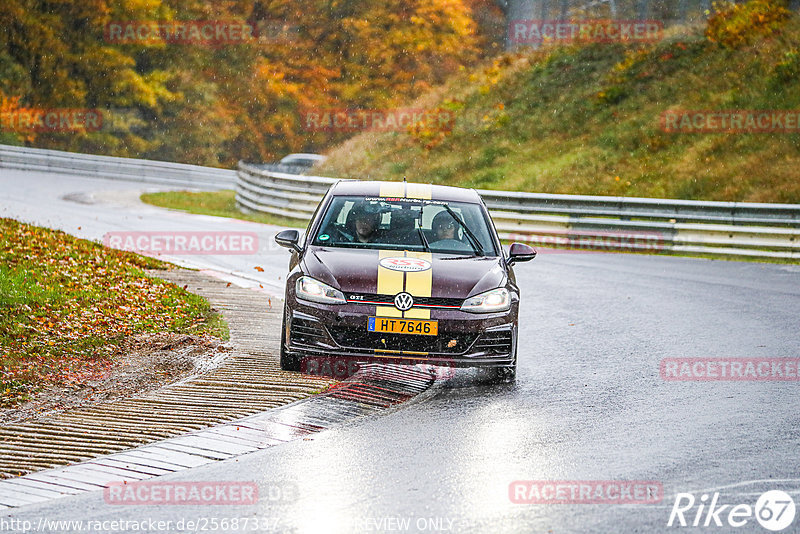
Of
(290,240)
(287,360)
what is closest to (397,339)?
(287,360)

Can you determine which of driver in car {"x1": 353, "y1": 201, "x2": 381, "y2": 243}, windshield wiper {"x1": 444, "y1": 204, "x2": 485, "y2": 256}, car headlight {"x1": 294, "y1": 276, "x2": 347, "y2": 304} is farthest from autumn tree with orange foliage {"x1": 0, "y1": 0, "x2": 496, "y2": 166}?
car headlight {"x1": 294, "y1": 276, "x2": 347, "y2": 304}

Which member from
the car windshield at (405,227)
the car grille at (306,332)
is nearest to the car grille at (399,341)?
the car grille at (306,332)

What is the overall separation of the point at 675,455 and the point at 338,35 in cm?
5336

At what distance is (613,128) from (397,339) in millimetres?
24457

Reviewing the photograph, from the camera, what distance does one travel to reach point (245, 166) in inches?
1177

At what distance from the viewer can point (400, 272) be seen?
9.27 meters

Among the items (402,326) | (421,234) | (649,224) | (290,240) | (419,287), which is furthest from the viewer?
(649,224)

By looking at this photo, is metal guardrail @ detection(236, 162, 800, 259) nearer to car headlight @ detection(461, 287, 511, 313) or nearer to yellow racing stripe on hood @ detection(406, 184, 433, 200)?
yellow racing stripe on hood @ detection(406, 184, 433, 200)

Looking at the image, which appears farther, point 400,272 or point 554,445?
point 400,272

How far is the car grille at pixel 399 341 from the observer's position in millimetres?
9023

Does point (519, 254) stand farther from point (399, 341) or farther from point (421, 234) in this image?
point (399, 341)

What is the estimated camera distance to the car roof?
10766mm

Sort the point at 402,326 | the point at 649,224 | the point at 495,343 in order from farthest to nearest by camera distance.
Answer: the point at 649,224 < the point at 495,343 < the point at 402,326

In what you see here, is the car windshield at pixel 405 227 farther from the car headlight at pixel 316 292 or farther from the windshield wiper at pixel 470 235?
the car headlight at pixel 316 292
